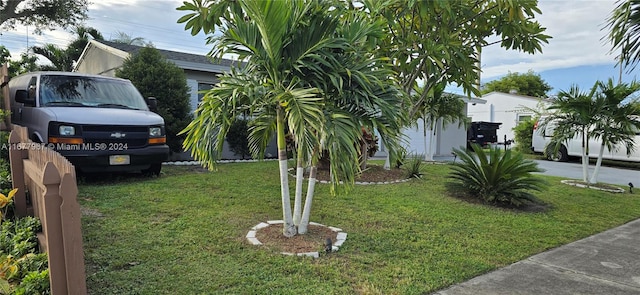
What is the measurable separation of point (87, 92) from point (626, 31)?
7801 millimetres

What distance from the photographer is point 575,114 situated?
328 inches

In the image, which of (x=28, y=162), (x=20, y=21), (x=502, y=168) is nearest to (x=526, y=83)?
(x=502, y=168)

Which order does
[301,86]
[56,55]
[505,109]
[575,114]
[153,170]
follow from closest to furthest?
1. [301,86]
2. [153,170]
3. [575,114]
4. [56,55]
5. [505,109]

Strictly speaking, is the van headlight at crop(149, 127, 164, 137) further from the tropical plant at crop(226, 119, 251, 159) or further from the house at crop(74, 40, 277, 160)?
the tropical plant at crop(226, 119, 251, 159)

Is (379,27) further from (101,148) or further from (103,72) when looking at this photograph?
(103,72)

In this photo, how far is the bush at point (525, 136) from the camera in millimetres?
18031

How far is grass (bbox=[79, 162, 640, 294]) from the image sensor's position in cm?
302

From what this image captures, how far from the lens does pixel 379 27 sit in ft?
13.6

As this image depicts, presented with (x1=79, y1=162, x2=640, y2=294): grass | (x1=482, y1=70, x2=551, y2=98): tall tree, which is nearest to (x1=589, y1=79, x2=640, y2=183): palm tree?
(x1=79, y1=162, x2=640, y2=294): grass

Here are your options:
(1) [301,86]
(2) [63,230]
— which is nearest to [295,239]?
(1) [301,86]

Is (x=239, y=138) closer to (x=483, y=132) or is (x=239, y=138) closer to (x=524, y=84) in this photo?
(x=483, y=132)

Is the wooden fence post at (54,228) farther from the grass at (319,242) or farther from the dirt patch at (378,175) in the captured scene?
the dirt patch at (378,175)

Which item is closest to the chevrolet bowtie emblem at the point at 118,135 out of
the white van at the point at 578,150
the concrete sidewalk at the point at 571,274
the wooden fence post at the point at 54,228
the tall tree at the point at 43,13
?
the wooden fence post at the point at 54,228

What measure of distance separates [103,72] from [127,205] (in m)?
8.98
